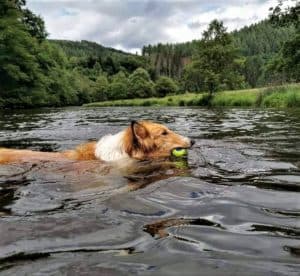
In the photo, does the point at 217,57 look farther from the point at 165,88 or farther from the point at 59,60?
the point at 165,88

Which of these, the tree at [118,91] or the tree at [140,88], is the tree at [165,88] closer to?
the tree at [140,88]

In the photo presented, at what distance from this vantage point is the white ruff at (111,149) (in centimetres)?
647

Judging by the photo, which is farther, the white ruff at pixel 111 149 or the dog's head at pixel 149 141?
the dog's head at pixel 149 141

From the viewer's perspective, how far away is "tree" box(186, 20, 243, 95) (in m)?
52.0

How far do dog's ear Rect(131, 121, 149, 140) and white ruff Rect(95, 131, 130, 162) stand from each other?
0.20 metres

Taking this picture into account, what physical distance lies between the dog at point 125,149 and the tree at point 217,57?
4512 cm

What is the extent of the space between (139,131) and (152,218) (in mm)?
3317

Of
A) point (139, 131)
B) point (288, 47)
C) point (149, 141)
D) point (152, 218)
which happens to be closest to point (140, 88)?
point (288, 47)

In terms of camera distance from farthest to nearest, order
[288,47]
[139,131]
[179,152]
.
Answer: [288,47] < [179,152] < [139,131]

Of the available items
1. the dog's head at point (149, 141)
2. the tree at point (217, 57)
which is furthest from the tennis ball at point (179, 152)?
the tree at point (217, 57)

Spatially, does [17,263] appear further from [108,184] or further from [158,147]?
[158,147]

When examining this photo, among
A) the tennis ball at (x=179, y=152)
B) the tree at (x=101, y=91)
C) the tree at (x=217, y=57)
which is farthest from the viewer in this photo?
the tree at (x=101, y=91)

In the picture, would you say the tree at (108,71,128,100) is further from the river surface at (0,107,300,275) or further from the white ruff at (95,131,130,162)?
the river surface at (0,107,300,275)

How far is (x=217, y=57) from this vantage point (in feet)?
172
